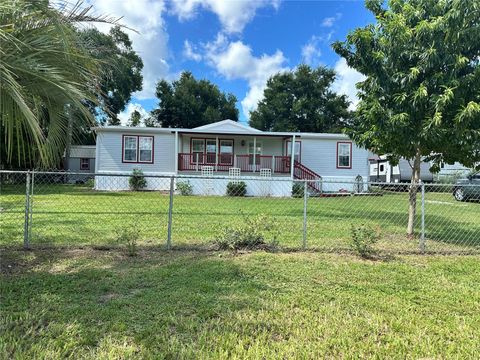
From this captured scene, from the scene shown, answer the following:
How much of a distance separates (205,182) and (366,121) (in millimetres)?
12266

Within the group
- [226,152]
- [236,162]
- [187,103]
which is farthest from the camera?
[187,103]

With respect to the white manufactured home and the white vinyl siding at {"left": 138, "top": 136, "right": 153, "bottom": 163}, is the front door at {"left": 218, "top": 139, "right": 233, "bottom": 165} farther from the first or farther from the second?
the white vinyl siding at {"left": 138, "top": 136, "right": 153, "bottom": 163}

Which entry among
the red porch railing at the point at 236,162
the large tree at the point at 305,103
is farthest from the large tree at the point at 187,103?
the red porch railing at the point at 236,162

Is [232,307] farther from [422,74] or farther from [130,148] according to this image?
[130,148]

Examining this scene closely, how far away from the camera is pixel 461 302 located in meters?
3.82

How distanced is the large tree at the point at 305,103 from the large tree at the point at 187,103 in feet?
17.7

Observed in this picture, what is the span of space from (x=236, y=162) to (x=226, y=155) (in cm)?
75

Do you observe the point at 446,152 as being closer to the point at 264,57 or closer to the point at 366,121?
the point at 366,121

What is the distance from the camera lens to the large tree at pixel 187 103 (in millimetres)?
36625

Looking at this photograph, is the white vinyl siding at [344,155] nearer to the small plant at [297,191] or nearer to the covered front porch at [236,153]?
the covered front porch at [236,153]

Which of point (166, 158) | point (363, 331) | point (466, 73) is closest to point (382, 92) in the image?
point (466, 73)

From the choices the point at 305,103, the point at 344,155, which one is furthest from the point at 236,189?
the point at 305,103

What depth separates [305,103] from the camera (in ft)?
118

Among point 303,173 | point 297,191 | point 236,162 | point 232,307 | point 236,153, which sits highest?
point 236,153
